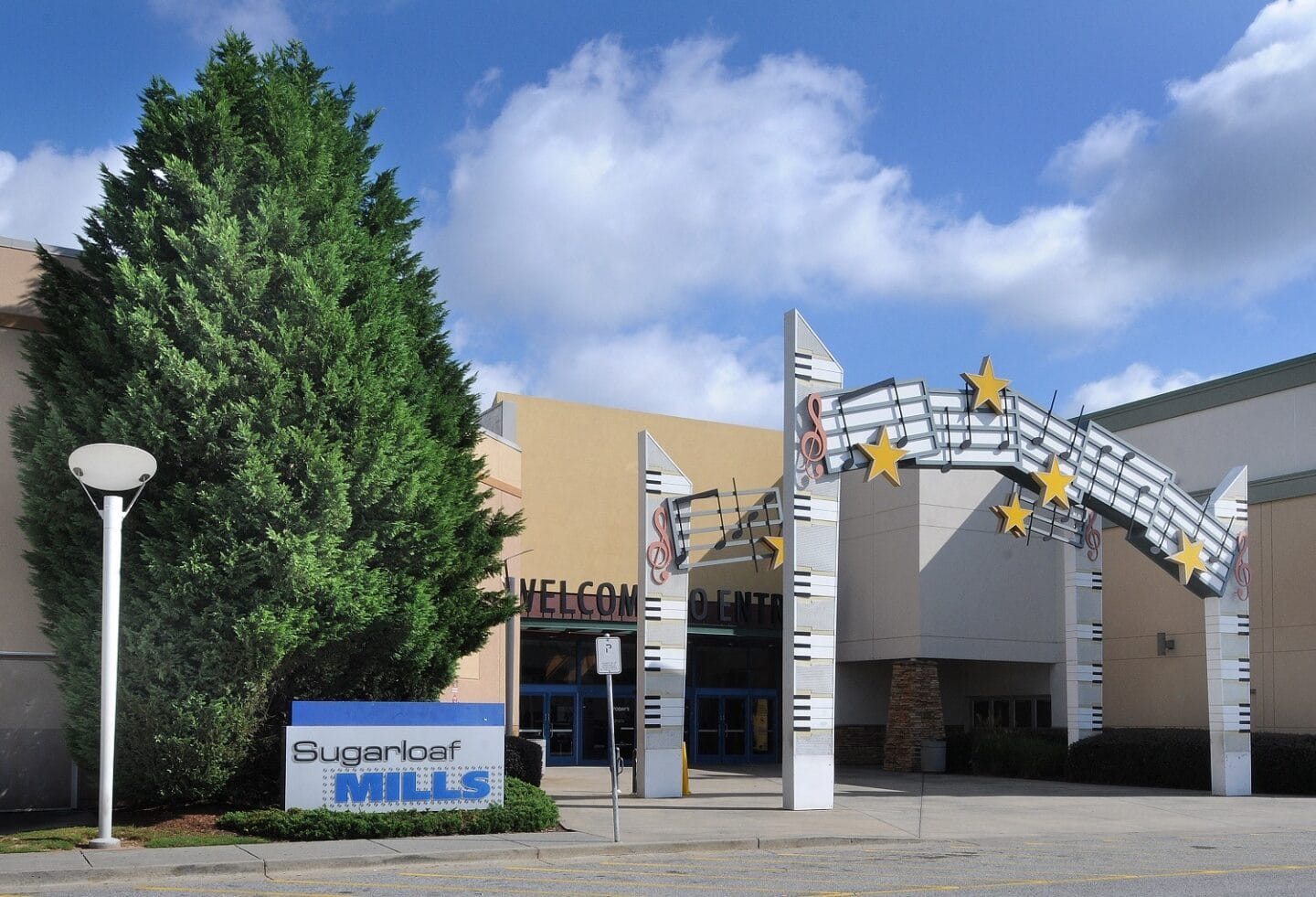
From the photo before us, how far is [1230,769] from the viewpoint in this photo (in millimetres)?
25469

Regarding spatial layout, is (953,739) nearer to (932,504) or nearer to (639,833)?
(932,504)

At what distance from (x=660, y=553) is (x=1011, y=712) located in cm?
1852

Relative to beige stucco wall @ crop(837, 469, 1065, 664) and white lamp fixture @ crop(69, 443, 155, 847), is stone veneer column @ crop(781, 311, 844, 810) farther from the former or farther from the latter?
beige stucco wall @ crop(837, 469, 1065, 664)

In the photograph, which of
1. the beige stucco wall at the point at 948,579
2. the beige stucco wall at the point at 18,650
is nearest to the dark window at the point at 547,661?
the beige stucco wall at the point at 948,579

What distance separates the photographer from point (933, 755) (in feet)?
114

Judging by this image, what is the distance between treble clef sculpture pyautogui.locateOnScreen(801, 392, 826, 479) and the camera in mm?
21516

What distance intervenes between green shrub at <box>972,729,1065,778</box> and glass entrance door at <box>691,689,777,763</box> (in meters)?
7.11

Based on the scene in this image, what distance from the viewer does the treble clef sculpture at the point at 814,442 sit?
2152 cm

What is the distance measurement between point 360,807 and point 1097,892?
902 centimetres

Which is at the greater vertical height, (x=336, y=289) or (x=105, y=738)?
(x=336, y=289)

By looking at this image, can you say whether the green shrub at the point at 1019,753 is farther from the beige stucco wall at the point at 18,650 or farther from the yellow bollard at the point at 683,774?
the beige stucco wall at the point at 18,650

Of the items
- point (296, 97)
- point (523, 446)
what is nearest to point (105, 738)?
point (296, 97)

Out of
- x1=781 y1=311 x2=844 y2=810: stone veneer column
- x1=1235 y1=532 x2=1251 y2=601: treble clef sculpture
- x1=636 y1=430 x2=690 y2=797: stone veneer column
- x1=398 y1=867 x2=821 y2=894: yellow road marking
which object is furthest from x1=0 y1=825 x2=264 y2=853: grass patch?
x1=1235 y1=532 x2=1251 y2=601: treble clef sculpture

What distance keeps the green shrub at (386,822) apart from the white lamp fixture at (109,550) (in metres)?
1.72
